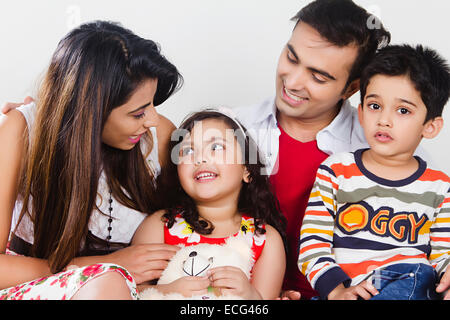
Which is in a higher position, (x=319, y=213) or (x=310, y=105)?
(x=310, y=105)

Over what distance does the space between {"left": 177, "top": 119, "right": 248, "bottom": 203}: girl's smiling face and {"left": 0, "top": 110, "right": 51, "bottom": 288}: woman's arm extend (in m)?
0.48

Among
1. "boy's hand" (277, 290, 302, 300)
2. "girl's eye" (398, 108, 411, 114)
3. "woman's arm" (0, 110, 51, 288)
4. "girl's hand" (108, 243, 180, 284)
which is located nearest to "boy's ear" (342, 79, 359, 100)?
"girl's eye" (398, 108, 411, 114)

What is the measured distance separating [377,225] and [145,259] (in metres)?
0.68

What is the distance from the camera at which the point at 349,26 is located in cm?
177

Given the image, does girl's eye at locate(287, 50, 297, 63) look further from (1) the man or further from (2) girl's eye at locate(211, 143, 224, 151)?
(2) girl's eye at locate(211, 143, 224, 151)

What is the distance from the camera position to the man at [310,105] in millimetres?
1776

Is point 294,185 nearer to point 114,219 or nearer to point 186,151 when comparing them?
point 186,151

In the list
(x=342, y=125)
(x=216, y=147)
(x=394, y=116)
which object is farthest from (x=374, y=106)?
(x=216, y=147)

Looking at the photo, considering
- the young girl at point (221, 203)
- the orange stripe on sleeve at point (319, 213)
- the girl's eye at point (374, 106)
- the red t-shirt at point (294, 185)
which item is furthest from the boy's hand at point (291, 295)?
the girl's eye at point (374, 106)

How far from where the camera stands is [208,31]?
2271 millimetres

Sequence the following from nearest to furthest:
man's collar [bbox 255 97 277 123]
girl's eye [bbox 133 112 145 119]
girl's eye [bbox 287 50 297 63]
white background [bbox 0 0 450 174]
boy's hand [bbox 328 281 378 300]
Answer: boy's hand [bbox 328 281 378 300] → girl's eye [bbox 133 112 145 119] → girl's eye [bbox 287 50 297 63] → man's collar [bbox 255 97 277 123] → white background [bbox 0 0 450 174]

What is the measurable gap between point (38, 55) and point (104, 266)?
134 cm

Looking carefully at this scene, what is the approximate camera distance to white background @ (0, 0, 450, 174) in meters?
2.23

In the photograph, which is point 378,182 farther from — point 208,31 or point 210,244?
point 208,31
